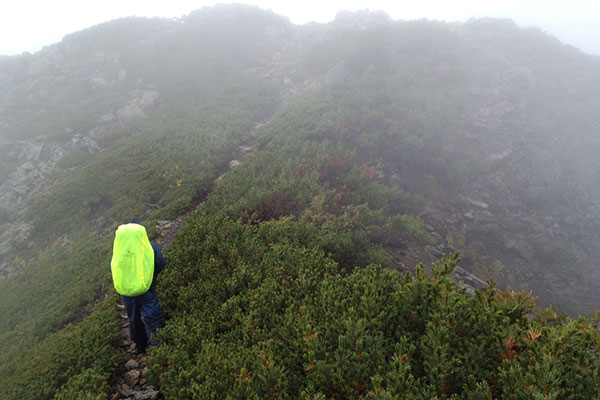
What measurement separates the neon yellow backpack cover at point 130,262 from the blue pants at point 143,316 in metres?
0.32

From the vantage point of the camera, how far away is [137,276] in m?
5.04

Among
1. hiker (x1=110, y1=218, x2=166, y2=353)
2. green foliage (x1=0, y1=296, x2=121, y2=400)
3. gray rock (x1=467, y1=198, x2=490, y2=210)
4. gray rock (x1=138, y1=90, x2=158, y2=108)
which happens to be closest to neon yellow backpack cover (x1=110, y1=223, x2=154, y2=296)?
hiker (x1=110, y1=218, x2=166, y2=353)

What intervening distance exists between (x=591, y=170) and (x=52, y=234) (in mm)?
25180

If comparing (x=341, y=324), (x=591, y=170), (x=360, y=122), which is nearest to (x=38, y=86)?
(x=360, y=122)

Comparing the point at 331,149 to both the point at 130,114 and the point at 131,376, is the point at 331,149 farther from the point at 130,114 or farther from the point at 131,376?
the point at 130,114

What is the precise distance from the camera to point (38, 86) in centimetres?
2434

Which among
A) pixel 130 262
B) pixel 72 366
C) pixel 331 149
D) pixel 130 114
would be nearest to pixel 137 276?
pixel 130 262

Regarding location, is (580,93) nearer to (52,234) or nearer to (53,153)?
Answer: (52,234)

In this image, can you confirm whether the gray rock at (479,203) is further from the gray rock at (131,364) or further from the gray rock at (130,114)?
the gray rock at (130,114)

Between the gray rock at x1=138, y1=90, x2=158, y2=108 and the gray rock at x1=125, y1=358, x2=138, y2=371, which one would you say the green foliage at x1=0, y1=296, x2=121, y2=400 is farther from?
the gray rock at x1=138, y1=90, x2=158, y2=108

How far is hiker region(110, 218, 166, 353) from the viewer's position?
495cm

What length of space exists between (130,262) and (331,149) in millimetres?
9366

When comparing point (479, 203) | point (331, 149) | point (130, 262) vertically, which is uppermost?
point (130, 262)

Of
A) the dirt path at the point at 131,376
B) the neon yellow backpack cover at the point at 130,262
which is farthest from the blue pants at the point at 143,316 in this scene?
the neon yellow backpack cover at the point at 130,262
